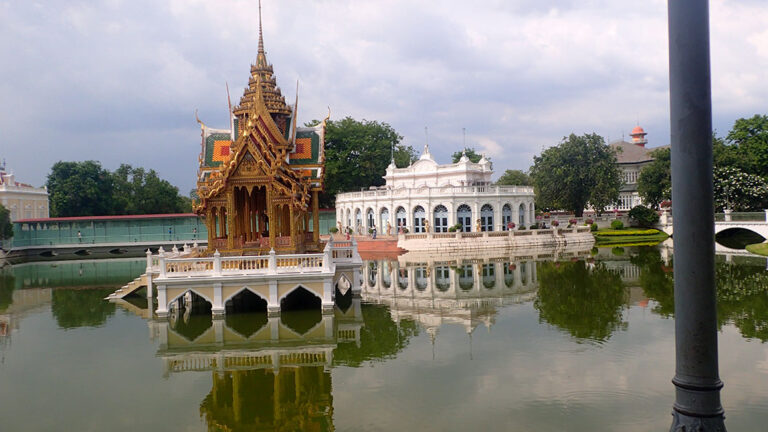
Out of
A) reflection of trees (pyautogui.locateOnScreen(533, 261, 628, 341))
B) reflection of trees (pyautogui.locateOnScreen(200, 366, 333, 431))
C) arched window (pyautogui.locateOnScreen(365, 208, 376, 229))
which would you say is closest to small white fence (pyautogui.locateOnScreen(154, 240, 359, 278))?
reflection of trees (pyautogui.locateOnScreen(200, 366, 333, 431))

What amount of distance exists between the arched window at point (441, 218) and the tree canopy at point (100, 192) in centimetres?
3357

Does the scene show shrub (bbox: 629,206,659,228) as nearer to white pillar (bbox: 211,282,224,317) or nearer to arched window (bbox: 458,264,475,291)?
arched window (bbox: 458,264,475,291)

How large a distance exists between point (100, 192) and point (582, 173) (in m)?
49.5

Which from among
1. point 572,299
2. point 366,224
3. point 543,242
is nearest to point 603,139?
point 543,242

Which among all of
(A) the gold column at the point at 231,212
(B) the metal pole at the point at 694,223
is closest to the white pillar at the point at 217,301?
(A) the gold column at the point at 231,212

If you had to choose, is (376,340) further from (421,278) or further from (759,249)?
(759,249)

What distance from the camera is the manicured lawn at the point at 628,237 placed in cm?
A: 4338

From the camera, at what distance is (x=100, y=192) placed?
2277 inches

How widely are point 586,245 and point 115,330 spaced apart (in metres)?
35.4

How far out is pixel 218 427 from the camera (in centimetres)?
878

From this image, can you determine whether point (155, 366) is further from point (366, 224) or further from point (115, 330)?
point (366, 224)

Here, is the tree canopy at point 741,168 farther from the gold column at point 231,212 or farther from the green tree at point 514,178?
the gold column at point 231,212

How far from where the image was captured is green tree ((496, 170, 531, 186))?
2753 inches

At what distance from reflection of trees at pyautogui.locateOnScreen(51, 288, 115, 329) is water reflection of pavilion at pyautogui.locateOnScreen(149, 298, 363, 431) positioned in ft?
9.10
